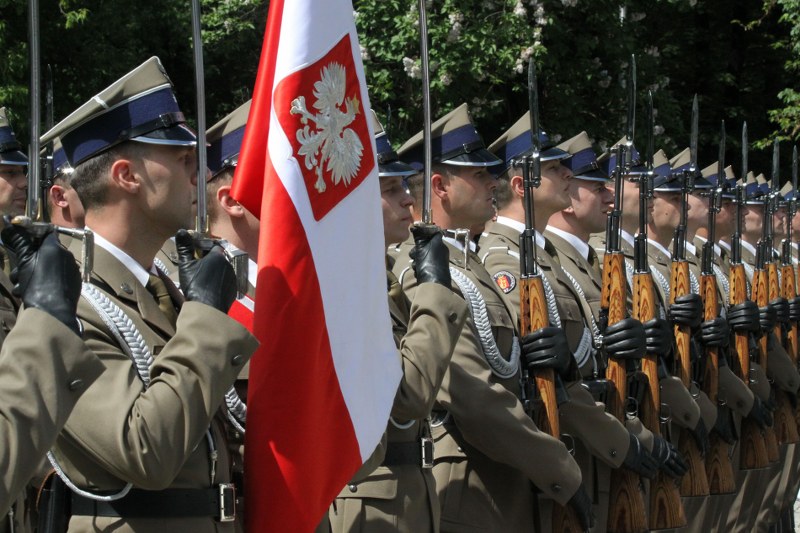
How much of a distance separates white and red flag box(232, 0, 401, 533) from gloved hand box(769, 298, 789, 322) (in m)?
6.88

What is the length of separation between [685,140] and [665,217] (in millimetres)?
6691

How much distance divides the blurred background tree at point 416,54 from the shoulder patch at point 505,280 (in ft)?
18.6

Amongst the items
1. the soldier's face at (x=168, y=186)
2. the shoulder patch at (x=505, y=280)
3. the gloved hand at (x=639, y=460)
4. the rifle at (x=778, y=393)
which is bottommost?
the rifle at (x=778, y=393)

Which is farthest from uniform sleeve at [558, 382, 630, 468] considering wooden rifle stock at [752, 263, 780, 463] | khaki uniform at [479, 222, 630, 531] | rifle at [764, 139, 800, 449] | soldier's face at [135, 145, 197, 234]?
rifle at [764, 139, 800, 449]

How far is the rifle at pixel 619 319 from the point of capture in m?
5.86

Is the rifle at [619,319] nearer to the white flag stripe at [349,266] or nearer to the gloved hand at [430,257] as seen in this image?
Answer: the gloved hand at [430,257]

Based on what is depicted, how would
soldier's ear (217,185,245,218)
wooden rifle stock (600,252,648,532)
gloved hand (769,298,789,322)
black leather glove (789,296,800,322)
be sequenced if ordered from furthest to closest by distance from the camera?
1. black leather glove (789,296,800,322)
2. gloved hand (769,298,789,322)
3. wooden rifle stock (600,252,648,532)
4. soldier's ear (217,185,245,218)

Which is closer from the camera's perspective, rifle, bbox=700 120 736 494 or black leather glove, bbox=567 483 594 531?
black leather glove, bbox=567 483 594 531

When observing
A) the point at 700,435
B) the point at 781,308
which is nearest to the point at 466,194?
the point at 700,435

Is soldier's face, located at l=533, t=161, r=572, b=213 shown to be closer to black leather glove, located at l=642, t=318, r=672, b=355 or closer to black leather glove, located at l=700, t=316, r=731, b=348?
black leather glove, located at l=642, t=318, r=672, b=355

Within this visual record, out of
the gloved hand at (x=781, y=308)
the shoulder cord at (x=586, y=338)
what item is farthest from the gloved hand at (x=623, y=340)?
the gloved hand at (x=781, y=308)

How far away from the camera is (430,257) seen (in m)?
4.26

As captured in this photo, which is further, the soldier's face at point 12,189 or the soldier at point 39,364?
the soldier's face at point 12,189

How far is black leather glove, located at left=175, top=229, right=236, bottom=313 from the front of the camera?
10.3 feet
